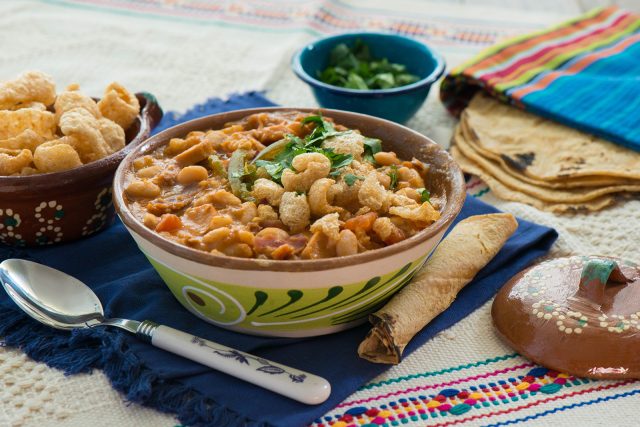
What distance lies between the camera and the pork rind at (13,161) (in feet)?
7.88

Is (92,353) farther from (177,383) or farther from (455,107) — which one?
(455,107)

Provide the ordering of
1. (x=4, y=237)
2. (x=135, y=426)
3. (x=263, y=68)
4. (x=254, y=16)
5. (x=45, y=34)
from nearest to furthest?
(x=135, y=426)
(x=4, y=237)
(x=263, y=68)
(x=45, y=34)
(x=254, y=16)

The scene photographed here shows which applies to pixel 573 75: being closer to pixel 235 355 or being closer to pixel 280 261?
pixel 280 261

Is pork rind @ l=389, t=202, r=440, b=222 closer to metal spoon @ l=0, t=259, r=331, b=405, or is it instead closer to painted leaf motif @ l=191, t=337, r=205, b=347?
metal spoon @ l=0, t=259, r=331, b=405

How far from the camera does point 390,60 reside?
12.4ft

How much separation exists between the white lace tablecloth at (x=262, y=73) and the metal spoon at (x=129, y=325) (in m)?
0.14

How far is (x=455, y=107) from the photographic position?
3713mm

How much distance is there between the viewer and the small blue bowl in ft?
10.7

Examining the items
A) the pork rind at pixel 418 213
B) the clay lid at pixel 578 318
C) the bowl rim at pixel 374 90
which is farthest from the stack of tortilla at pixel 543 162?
the pork rind at pixel 418 213

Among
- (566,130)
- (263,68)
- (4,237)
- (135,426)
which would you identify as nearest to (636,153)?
(566,130)

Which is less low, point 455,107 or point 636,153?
point 636,153

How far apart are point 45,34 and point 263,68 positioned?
139 cm

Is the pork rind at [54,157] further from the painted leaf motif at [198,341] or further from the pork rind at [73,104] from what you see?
the painted leaf motif at [198,341]

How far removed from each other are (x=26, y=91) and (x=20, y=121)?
0.20 meters
